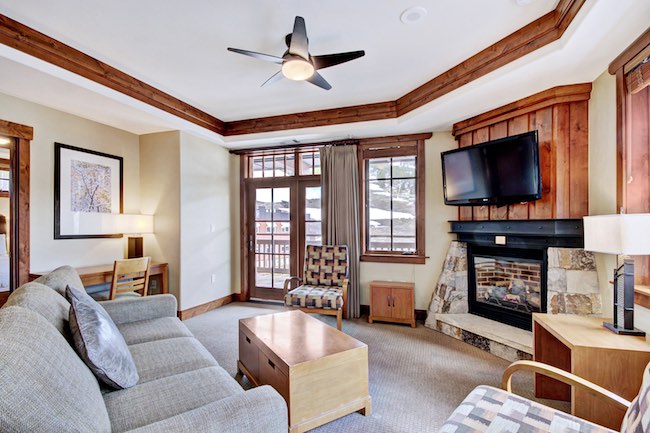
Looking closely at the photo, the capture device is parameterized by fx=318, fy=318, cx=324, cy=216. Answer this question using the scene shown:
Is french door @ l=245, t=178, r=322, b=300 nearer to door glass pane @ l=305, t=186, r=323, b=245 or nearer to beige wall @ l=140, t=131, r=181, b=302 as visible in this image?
door glass pane @ l=305, t=186, r=323, b=245

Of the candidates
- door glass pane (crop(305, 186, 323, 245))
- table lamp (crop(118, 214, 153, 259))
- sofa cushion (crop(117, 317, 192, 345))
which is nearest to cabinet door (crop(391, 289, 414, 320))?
door glass pane (crop(305, 186, 323, 245))

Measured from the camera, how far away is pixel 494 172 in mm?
3322

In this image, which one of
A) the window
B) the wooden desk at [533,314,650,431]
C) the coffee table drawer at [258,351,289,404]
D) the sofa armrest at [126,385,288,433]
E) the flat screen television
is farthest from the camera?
the window

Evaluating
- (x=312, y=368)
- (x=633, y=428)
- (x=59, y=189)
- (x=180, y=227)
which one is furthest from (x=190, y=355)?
(x=59, y=189)

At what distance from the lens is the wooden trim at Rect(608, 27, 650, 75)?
2037mm

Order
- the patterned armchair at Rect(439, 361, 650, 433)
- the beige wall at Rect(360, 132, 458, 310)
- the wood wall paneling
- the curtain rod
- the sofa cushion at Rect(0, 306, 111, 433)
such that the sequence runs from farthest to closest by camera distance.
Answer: the curtain rod → the beige wall at Rect(360, 132, 458, 310) → the wood wall paneling → the patterned armchair at Rect(439, 361, 650, 433) → the sofa cushion at Rect(0, 306, 111, 433)

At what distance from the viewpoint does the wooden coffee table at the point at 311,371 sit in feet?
6.28

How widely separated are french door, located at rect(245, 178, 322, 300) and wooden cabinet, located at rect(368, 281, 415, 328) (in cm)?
127

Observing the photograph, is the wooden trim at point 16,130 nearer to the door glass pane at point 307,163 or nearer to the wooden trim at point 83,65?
the wooden trim at point 83,65

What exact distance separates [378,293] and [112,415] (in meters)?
3.16

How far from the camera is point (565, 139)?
113 inches

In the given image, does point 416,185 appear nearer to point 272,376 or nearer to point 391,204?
point 391,204

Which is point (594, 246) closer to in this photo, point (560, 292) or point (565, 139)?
point (560, 292)

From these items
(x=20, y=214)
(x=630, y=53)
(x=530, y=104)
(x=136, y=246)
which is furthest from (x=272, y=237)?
(x=630, y=53)
